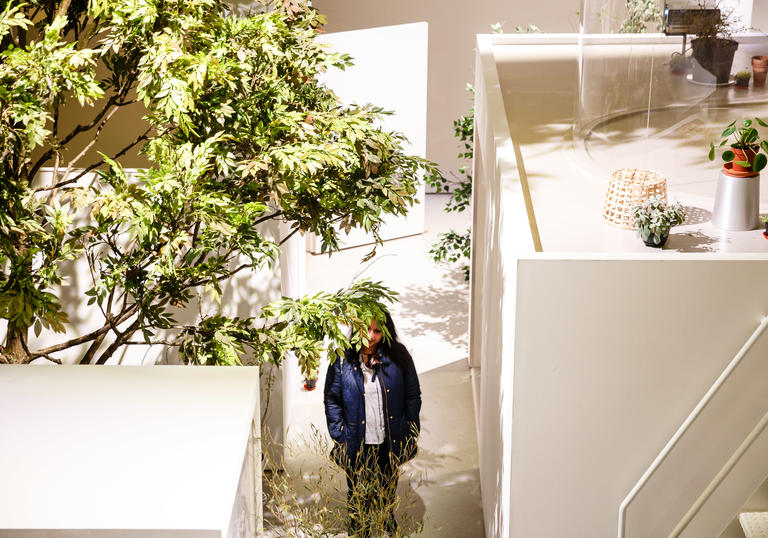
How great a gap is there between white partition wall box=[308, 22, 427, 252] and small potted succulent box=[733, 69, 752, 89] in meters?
4.93

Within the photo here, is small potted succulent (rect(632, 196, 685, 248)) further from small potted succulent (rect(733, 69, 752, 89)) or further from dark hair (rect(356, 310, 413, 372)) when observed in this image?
dark hair (rect(356, 310, 413, 372))

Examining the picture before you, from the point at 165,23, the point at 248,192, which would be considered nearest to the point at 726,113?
the point at 248,192

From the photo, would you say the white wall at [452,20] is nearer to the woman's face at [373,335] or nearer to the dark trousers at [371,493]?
the woman's face at [373,335]

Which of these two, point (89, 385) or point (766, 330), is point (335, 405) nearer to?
point (89, 385)

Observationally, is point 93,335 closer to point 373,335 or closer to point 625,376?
point 373,335

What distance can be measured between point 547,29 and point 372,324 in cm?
731

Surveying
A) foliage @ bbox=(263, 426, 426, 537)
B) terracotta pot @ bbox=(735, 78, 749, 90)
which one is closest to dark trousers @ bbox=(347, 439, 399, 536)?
foliage @ bbox=(263, 426, 426, 537)

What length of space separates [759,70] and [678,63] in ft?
1.80

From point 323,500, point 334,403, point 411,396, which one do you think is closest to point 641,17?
point 411,396

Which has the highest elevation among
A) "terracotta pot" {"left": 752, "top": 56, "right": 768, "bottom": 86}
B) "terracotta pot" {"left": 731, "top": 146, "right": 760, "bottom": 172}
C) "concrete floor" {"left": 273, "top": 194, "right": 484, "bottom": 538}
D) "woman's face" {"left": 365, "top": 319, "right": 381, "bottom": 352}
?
"terracotta pot" {"left": 752, "top": 56, "right": 768, "bottom": 86}

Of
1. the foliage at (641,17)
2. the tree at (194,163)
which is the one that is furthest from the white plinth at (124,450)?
the foliage at (641,17)

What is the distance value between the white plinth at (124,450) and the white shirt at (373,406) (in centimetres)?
145

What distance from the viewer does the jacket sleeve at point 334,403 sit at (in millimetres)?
5316

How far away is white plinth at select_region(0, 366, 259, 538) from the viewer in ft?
9.87
